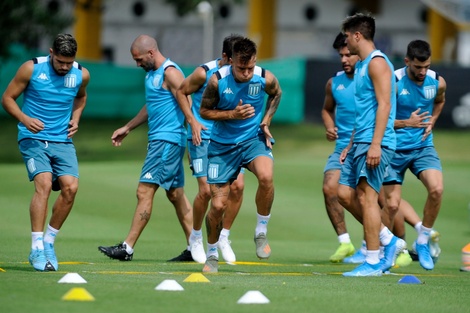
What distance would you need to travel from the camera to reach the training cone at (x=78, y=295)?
879cm

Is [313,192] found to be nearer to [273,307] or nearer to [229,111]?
[229,111]

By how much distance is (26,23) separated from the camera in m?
32.3

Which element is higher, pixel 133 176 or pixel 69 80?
pixel 69 80

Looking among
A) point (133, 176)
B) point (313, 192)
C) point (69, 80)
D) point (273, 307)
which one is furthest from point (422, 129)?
point (133, 176)

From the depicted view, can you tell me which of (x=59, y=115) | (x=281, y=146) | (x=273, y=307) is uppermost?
(x=59, y=115)

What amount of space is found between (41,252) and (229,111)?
2.28 meters

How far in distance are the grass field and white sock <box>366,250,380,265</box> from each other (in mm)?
203

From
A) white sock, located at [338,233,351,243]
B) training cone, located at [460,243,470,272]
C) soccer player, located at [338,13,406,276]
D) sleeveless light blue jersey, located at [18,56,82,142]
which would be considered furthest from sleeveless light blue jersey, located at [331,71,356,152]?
sleeveless light blue jersey, located at [18,56,82,142]

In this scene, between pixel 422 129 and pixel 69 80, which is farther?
pixel 422 129

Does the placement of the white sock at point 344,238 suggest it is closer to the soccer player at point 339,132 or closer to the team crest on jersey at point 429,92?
the soccer player at point 339,132

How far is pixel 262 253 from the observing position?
12.5m

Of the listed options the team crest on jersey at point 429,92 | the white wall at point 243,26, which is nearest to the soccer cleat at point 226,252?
the team crest on jersey at point 429,92

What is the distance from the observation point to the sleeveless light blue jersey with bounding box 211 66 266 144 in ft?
38.9

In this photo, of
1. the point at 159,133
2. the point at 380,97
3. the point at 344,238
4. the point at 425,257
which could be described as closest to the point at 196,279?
the point at 380,97
